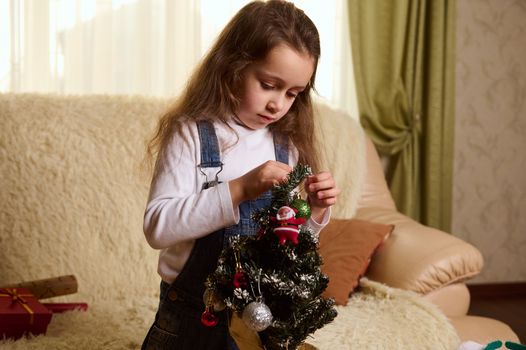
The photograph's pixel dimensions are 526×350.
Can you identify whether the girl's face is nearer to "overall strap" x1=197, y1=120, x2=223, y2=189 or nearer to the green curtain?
"overall strap" x1=197, y1=120, x2=223, y2=189

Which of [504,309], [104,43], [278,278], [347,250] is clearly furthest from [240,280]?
[504,309]

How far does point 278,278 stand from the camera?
1.01 meters

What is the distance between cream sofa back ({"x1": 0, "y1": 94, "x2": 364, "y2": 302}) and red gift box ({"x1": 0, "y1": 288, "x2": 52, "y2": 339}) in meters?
0.37

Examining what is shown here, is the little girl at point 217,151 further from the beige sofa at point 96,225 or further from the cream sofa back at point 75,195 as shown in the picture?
the cream sofa back at point 75,195

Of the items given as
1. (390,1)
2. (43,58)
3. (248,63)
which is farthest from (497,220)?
(248,63)

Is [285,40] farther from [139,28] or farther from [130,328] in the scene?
[139,28]

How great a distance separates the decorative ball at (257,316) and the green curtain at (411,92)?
2.45 metres

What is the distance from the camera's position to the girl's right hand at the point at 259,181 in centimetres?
113

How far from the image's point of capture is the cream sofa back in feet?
7.30

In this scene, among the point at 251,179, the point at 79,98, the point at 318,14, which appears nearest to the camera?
the point at 251,179

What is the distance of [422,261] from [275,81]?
1.11 meters

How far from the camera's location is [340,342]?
5.73 ft

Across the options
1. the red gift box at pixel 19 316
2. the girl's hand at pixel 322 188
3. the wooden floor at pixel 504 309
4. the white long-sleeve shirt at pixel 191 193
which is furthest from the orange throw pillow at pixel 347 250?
the wooden floor at pixel 504 309

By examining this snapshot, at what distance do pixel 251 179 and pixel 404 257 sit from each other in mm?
1235
